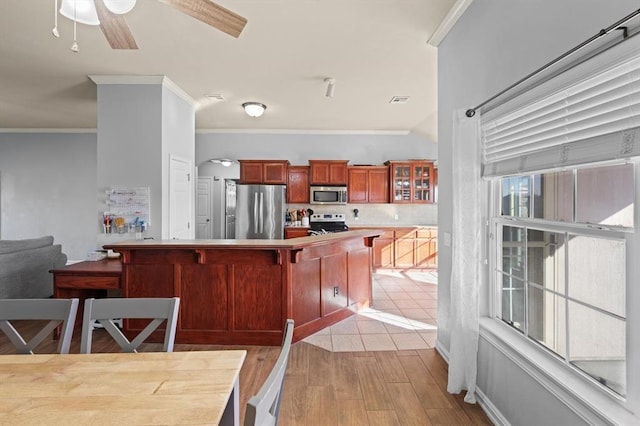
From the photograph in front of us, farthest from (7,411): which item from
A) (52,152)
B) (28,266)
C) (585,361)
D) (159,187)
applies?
(52,152)

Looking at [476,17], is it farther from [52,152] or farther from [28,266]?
[52,152]

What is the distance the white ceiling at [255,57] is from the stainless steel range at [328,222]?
2.07 metres

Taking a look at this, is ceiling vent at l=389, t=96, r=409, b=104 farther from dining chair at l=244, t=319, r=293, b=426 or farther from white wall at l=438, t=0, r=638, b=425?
dining chair at l=244, t=319, r=293, b=426

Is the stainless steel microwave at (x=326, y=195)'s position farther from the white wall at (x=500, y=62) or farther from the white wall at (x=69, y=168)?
the white wall at (x=500, y=62)

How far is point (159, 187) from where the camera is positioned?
4227 millimetres

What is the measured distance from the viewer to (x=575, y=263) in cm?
165

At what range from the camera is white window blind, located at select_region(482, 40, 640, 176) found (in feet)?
3.90

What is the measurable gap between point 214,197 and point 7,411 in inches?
280

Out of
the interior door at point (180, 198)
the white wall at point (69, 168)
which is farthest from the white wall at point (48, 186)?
the interior door at point (180, 198)

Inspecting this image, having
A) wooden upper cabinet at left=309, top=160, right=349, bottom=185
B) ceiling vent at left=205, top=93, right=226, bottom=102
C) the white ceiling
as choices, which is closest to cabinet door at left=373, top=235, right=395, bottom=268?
wooden upper cabinet at left=309, top=160, right=349, bottom=185

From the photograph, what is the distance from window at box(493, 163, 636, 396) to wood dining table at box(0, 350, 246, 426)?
1517 millimetres

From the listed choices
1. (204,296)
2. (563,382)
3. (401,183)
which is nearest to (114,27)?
(204,296)

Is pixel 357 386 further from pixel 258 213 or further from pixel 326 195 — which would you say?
pixel 326 195

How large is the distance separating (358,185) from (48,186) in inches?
247
